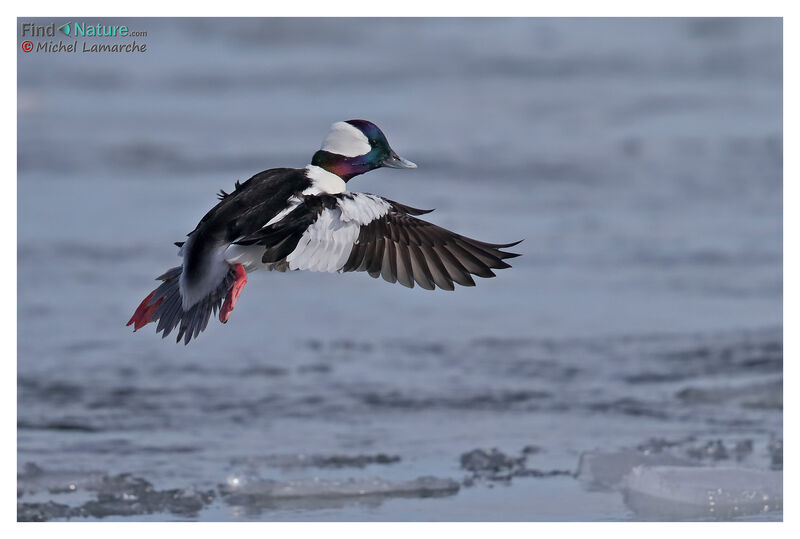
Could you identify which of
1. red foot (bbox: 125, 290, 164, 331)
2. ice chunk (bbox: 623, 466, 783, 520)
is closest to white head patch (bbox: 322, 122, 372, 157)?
red foot (bbox: 125, 290, 164, 331)

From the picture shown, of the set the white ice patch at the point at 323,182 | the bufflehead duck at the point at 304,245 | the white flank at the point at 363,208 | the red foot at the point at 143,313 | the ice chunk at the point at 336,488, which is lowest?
the ice chunk at the point at 336,488

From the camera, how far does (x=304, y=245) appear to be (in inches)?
137

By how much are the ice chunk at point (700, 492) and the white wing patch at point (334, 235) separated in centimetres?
177

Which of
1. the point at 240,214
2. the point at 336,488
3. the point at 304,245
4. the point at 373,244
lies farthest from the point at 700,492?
the point at 240,214

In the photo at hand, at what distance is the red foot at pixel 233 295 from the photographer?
3.48m

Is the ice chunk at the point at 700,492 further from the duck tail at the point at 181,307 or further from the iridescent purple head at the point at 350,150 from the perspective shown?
the duck tail at the point at 181,307

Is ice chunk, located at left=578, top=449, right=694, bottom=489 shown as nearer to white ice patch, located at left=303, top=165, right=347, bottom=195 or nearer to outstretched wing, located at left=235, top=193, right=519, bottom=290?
outstretched wing, located at left=235, top=193, right=519, bottom=290

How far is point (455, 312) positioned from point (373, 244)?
3294mm

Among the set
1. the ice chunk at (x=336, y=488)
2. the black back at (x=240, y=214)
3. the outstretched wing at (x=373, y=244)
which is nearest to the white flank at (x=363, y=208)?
the outstretched wing at (x=373, y=244)

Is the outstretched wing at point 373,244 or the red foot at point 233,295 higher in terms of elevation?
the outstretched wing at point 373,244

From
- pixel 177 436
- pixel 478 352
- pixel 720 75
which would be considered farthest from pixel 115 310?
pixel 720 75

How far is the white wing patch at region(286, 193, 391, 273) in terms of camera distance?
347cm

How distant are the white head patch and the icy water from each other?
1473mm

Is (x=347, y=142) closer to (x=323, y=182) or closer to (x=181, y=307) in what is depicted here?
(x=323, y=182)
